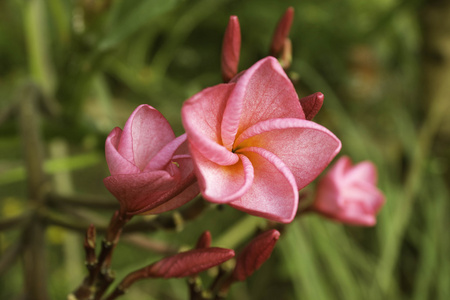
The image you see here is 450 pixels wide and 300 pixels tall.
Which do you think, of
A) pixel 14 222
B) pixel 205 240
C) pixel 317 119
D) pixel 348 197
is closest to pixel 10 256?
pixel 14 222

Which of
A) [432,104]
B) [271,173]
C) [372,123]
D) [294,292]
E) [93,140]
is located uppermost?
[271,173]

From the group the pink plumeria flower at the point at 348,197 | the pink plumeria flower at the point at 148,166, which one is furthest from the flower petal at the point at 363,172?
the pink plumeria flower at the point at 148,166

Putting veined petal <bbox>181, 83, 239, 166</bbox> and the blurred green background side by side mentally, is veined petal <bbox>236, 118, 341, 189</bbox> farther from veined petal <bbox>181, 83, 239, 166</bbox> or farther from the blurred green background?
the blurred green background

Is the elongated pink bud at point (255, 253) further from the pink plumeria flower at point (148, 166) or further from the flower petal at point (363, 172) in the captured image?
the flower petal at point (363, 172)

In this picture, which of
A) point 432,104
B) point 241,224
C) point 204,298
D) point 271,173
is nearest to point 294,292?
point 241,224

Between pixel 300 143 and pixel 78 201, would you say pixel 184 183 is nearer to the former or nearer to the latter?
pixel 300 143

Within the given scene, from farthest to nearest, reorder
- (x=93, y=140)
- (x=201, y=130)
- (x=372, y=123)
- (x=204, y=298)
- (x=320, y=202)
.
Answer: (x=372, y=123) < (x=93, y=140) < (x=320, y=202) < (x=204, y=298) < (x=201, y=130)

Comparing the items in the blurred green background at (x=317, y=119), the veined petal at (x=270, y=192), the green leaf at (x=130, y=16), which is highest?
the green leaf at (x=130, y=16)

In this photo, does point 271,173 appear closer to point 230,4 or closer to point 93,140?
point 93,140
